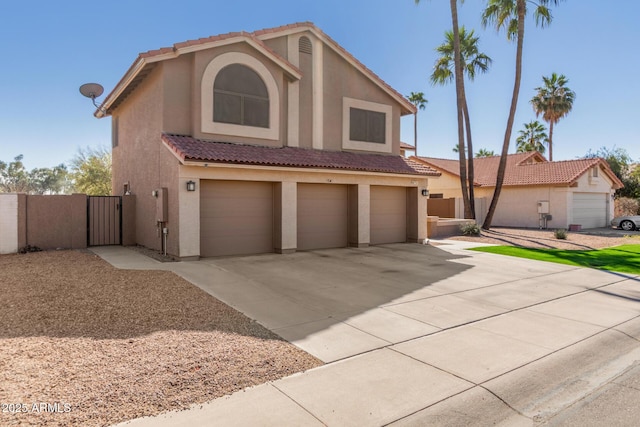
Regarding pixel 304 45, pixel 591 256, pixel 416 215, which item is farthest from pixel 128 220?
pixel 591 256

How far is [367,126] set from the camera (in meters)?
17.6

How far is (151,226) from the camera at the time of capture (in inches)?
564

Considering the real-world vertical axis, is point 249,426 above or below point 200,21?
below

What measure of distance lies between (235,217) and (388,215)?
23.5 ft

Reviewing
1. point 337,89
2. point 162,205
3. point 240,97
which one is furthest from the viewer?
point 337,89

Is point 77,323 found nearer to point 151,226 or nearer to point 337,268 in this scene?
point 337,268

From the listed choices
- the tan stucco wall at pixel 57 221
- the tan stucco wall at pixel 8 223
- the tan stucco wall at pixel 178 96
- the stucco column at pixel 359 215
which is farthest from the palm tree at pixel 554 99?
the tan stucco wall at pixel 8 223

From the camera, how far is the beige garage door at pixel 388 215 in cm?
1702

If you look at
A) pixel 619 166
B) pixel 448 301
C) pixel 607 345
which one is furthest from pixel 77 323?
pixel 619 166

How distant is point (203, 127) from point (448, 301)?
30.6 feet

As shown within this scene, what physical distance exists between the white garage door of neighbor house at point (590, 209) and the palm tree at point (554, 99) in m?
13.9

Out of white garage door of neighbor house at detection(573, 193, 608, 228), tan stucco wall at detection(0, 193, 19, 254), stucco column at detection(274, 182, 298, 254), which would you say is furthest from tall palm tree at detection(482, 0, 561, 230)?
tan stucco wall at detection(0, 193, 19, 254)

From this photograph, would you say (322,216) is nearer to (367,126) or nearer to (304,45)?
(367,126)

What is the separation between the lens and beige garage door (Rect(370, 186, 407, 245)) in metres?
17.0
